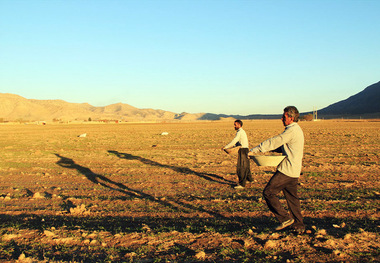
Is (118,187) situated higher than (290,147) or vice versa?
(290,147)

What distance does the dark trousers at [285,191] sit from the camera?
5.37 metres

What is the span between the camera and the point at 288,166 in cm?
532

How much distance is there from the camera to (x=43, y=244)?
17.2 feet

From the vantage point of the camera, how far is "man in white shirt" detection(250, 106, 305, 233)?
Result: 530cm

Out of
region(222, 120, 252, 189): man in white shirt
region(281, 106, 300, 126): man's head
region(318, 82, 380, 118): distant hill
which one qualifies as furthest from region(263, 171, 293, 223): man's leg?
region(318, 82, 380, 118): distant hill

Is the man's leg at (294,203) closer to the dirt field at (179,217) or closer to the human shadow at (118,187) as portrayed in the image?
the dirt field at (179,217)

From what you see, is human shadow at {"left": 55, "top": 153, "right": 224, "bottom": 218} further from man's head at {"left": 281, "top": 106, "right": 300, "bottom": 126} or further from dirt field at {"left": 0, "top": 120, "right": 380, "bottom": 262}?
man's head at {"left": 281, "top": 106, "right": 300, "bottom": 126}

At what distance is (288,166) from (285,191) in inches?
19.2

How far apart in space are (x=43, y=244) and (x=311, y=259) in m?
4.11

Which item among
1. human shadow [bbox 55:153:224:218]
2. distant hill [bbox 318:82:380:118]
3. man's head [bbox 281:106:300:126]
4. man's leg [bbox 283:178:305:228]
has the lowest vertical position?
human shadow [bbox 55:153:224:218]

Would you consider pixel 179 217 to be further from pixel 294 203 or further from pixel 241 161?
pixel 241 161

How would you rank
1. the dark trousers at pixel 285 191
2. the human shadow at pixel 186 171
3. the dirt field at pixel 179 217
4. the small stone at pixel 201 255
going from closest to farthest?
the small stone at pixel 201 255 → the dirt field at pixel 179 217 → the dark trousers at pixel 285 191 → the human shadow at pixel 186 171

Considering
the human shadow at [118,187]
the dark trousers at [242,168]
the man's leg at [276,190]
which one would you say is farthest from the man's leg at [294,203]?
the dark trousers at [242,168]

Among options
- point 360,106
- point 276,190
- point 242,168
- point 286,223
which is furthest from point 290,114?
point 360,106
